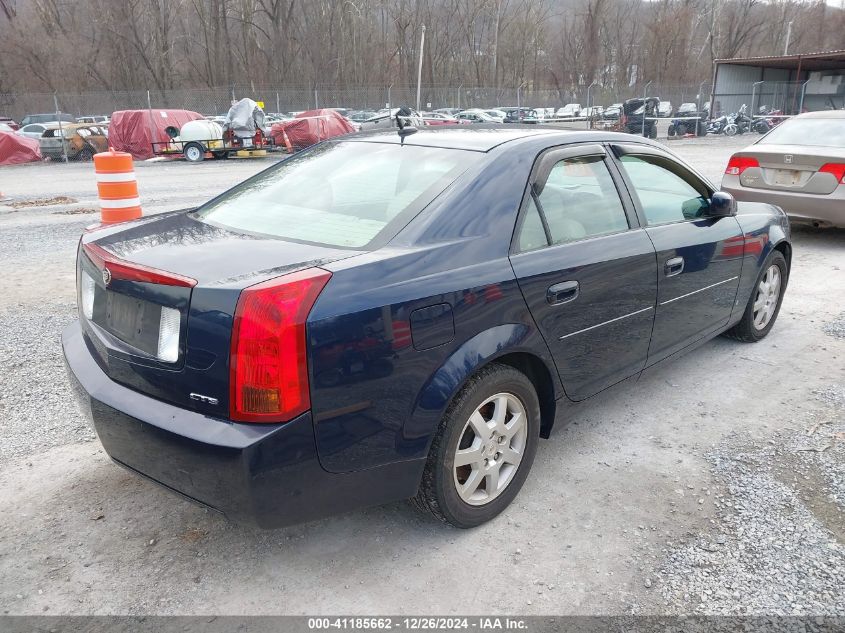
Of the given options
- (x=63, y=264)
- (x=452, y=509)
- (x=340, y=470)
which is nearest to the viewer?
(x=340, y=470)

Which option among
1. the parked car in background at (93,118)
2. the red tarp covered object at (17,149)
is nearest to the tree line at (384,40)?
the parked car in background at (93,118)

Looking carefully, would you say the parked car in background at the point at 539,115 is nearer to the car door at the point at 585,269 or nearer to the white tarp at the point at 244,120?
the white tarp at the point at 244,120

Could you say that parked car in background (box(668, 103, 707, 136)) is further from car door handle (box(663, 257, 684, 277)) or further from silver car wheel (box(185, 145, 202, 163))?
car door handle (box(663, 257, 684, 277))

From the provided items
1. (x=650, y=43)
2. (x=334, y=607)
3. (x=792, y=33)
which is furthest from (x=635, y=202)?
(x=792, y=33)

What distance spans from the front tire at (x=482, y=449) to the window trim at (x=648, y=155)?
4.24 ft

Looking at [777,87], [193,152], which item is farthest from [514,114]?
[193,152]

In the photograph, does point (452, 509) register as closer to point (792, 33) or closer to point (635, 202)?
point (635, 202)

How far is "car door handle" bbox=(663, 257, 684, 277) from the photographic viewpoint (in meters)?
3.52

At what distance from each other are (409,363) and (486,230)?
71cm

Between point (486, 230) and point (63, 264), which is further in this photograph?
point (63, 264)

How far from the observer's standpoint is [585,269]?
9.86 ft

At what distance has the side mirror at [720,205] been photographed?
3.93 metres

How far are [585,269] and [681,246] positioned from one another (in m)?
0.94

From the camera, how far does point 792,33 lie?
69562 millimetres
